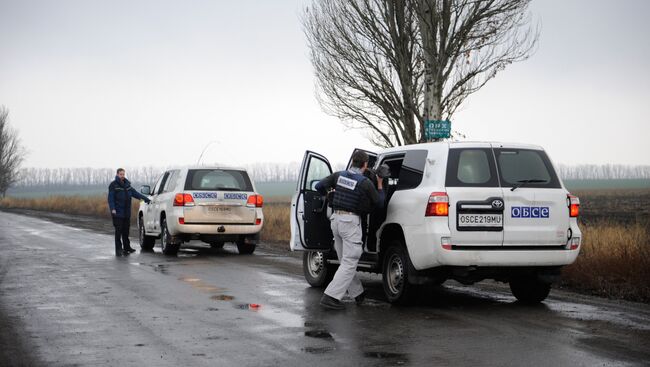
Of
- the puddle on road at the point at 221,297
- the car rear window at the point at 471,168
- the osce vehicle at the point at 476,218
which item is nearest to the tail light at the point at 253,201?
the puddle on road at the point at 221,297

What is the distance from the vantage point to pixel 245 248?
18.6m

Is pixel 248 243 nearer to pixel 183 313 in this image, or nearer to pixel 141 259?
pixel 141 259

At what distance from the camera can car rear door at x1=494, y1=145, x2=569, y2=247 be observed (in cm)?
940

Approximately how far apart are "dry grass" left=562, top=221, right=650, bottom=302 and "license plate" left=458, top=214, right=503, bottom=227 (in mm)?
2829

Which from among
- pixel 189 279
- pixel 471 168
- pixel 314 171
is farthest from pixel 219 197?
pixel 471 168

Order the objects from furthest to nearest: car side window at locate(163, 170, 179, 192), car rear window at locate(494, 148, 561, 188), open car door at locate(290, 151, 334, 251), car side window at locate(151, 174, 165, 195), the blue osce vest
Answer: car side window at locate(151, 174, 165, 195), car side window at locate(163, 170, 179, 192), open car door at locate(290, 151, 334, 251), the blue osce vest, car rear window at locate(494, 148, 561, 188)

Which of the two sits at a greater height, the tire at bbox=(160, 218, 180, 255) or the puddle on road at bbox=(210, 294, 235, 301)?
the tire at bbox=(160, 218, 180, 255)

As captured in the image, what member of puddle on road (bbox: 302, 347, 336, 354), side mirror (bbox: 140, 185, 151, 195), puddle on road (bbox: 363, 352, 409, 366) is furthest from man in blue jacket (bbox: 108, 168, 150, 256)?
puddle on road (bbox: 363, 352, 409, 366)

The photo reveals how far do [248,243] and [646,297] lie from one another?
31.2ft

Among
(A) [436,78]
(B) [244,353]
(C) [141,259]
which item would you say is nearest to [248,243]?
(C) [141,259]

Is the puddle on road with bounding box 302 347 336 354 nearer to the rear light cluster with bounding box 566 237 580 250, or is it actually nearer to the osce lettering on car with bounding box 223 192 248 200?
the rear light cluster with bounding box 566 237 580 250

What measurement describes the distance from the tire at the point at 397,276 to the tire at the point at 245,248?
8.55 m

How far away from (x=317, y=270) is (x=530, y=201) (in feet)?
12.0

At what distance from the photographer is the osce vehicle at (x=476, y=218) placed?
924 centimetres
